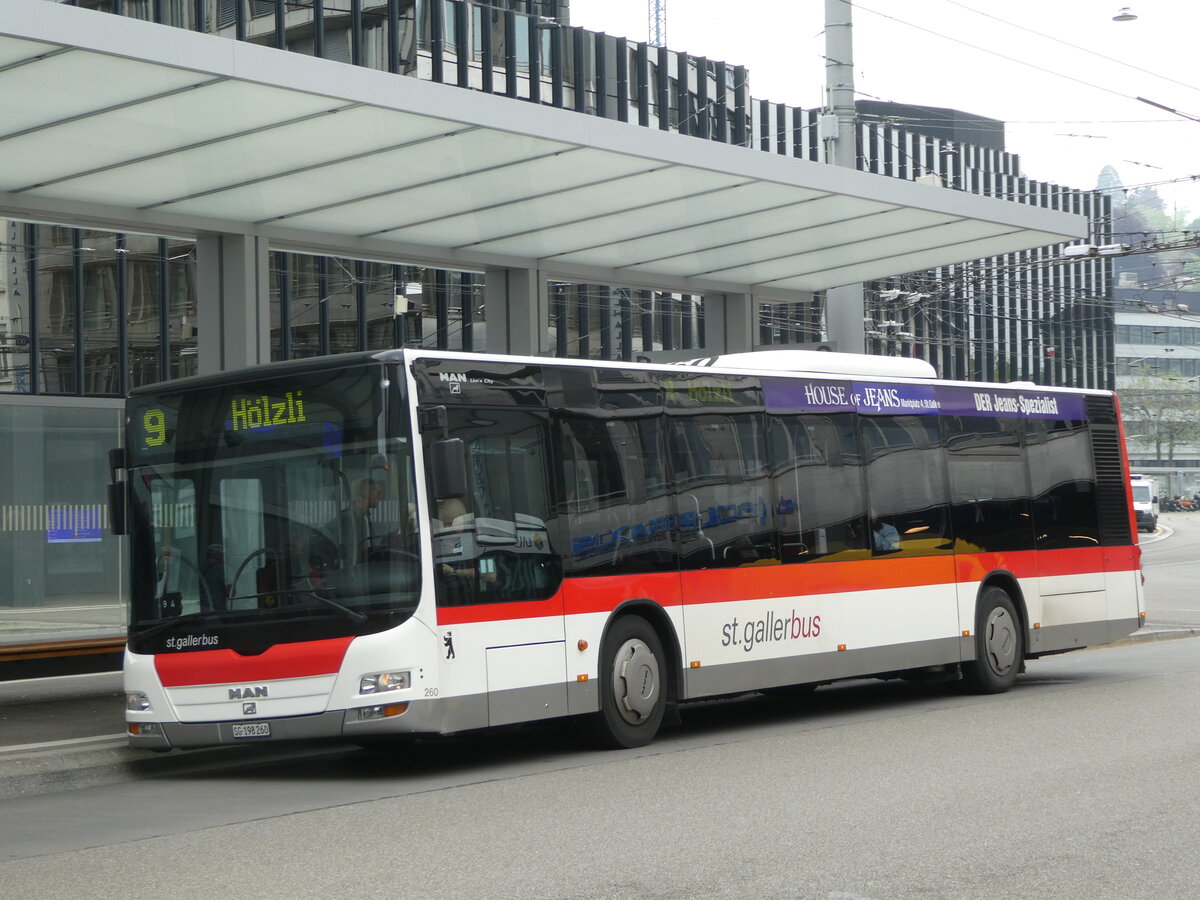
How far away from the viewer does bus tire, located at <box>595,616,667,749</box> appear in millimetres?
11367

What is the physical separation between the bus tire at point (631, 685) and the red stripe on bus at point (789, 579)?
0.25 m

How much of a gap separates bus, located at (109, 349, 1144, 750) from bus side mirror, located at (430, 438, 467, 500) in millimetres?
14

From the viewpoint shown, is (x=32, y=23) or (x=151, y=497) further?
(x=151, y=497)

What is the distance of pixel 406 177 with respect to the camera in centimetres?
1424

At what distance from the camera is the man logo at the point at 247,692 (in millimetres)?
10227

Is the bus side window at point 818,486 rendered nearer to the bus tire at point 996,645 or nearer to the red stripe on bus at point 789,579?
the red stripe on bus at point 789,579

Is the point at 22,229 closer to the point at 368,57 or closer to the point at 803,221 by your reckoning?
the point at 368,57

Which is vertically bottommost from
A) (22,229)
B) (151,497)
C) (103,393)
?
(151,497)

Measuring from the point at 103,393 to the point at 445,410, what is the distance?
24.5 meters

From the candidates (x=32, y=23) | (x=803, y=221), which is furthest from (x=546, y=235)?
(x=32, y=23)

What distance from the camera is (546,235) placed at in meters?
16.7

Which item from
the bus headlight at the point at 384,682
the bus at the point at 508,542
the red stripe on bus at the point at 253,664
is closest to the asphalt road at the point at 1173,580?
the bus at the point at 508,542

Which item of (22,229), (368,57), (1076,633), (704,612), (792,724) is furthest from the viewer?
(368,57)

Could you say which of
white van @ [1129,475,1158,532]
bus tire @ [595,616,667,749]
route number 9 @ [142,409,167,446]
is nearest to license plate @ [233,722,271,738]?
route number 9 @ [142,409,167,446]
